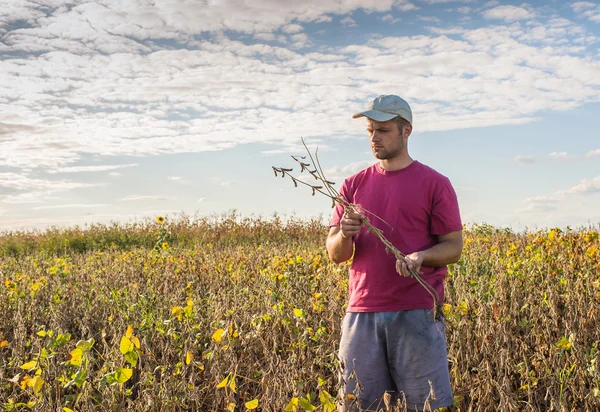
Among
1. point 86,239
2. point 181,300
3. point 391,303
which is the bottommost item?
point 86,239

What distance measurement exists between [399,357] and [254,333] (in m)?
1.17

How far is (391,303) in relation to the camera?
257cm

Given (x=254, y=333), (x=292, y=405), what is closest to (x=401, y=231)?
(x=292, y=405)

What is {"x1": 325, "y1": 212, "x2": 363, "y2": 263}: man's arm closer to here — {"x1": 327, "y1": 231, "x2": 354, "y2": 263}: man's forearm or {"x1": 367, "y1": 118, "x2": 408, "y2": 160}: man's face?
{"x1": 327, "y1": 231, "x2": 354, "y2": 263}: man's forearm

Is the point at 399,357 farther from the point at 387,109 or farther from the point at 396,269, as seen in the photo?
the point at 387,109

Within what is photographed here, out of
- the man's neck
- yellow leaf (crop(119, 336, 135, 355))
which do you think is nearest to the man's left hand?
the man's neck

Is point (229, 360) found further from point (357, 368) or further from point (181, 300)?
point (181, 300)

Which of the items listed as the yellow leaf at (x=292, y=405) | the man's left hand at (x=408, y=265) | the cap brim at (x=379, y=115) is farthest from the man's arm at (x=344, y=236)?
the yellow leaf at (x=292, y=405)

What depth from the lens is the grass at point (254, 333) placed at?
2.79m

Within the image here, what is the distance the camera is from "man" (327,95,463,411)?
2.53 metres

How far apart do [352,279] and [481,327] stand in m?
1.40

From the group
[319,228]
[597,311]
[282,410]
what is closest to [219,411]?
[282,410]

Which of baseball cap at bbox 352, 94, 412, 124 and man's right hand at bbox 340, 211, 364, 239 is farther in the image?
baseball cap at bbox 352, 94, 412, 124

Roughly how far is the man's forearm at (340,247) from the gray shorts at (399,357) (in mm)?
296
